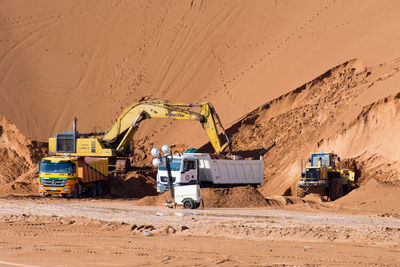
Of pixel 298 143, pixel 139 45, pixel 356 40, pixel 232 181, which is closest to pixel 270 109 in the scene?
pixel 298 143

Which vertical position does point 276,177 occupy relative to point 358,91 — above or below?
below

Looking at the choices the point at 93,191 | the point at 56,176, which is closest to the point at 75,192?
the point at 56,176

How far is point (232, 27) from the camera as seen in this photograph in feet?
159

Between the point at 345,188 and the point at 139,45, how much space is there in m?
23.6

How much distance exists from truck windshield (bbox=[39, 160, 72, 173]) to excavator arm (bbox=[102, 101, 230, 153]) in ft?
21.8

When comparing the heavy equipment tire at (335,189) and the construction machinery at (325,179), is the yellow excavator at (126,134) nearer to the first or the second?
the construction machinery at (325,179)

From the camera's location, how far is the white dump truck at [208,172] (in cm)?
3011

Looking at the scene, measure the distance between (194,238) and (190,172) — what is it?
12.8 meters

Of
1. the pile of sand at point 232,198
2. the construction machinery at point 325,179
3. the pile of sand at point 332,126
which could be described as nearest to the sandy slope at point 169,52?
the pile of sand at point 332,126

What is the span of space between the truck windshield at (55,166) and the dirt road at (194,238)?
717 centimetres

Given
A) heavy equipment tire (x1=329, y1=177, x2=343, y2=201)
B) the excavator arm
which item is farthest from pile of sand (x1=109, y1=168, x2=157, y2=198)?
heavy equipment tire (x1=329, y1=177, x2=343, y2=201)

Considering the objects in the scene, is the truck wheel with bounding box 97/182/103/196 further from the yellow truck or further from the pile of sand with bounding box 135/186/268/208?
the pile of sand with bounding box 135/186/268/208

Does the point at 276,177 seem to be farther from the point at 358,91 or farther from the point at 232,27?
the point at 232,27

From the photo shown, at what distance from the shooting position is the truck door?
30.1 m
